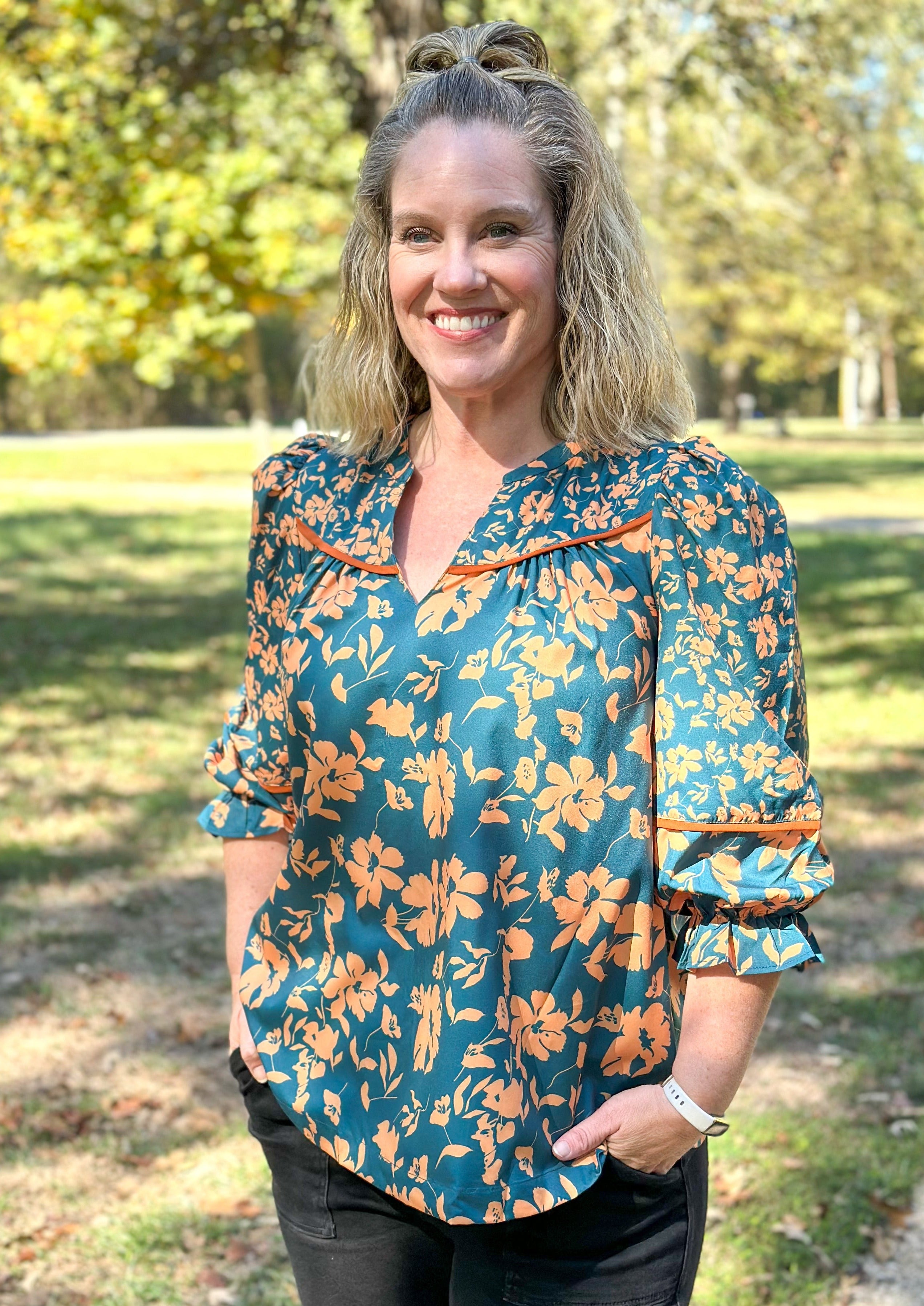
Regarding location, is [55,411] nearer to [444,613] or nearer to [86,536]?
[86,536]

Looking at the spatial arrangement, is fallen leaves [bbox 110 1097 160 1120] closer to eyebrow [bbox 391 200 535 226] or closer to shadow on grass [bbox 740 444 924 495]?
eyebrow [bbox 391 200 535 226]

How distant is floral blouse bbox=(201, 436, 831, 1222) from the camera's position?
163 centimetres

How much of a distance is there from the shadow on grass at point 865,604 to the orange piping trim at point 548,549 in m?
8.19

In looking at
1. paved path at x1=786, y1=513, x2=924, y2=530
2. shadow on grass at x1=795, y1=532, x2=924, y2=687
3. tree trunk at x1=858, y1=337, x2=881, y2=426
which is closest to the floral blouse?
shadow on grass at x1=795, y1=532, x2=924, y2=687

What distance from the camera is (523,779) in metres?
1.65

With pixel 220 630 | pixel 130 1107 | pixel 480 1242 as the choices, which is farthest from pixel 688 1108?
pixel 220 630

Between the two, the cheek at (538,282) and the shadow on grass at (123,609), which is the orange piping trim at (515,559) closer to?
the cheek at (538,282)

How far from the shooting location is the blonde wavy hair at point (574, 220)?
1.78m

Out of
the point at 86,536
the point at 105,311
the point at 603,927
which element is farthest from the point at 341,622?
the point at 86,536

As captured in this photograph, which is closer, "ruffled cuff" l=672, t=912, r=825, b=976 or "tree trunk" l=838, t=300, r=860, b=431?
"ruffled cuff" l=672, t=912, r=825, b=976

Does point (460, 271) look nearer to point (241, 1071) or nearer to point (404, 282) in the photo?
point (404, 282)

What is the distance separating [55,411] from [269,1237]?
49.1 metres

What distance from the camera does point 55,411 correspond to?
49.3 meters

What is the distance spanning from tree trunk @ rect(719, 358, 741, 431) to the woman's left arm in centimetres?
3945
